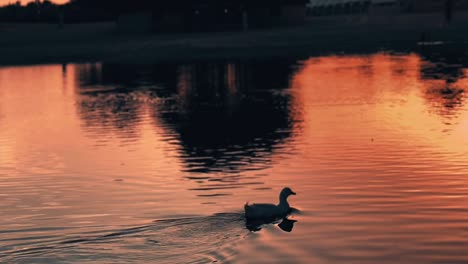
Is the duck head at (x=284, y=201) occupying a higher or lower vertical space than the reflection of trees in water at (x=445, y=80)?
higher

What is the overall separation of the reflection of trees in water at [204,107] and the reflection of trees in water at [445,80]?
229 inches

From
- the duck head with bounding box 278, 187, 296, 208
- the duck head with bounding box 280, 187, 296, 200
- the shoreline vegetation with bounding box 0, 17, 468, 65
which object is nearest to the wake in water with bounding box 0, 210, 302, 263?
the duck head with bounding box 278, 187, 296, 208

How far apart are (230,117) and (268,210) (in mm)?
19690

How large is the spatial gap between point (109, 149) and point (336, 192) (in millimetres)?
10491

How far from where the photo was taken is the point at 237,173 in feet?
82.4

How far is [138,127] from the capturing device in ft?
119

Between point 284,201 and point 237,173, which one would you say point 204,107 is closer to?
point 237,173

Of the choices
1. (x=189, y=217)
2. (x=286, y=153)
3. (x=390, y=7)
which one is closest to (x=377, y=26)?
(x=390, y=7)

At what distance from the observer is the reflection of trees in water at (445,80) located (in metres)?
37.7

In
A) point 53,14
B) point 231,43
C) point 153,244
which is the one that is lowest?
point 231,43

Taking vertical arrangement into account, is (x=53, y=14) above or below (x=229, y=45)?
above

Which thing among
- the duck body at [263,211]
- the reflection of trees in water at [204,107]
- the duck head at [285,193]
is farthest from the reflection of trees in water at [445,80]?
the duck body at [263,211]

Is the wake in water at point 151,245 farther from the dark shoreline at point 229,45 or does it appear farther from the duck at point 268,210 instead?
the dark shoreline at point 229,45

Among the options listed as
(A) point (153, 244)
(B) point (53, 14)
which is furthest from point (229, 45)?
(A) point (153, 244)
